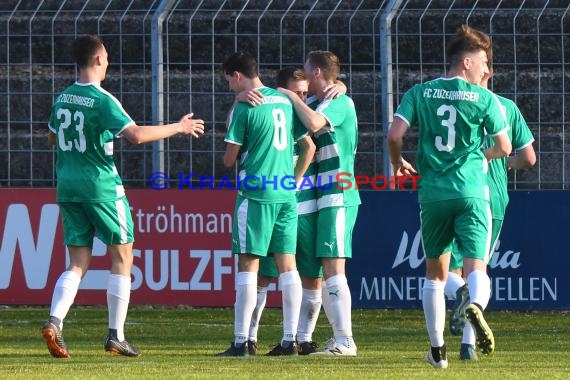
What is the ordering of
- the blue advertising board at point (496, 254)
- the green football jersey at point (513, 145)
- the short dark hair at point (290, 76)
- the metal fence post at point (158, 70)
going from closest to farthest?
the green football jersey at point (513, 145)
the short dark hair at point (290, 76)
the blue advertising board at point (496, 254)
the metal fence post at point (158, 70)

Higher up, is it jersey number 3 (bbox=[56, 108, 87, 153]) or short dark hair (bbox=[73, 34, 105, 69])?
short dark hair (bbox=[73, 34, 105, 69])

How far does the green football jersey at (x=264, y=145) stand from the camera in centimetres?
876

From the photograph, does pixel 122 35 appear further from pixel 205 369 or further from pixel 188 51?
pixel 205 369

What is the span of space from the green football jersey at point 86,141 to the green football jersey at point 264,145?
0.69 meters

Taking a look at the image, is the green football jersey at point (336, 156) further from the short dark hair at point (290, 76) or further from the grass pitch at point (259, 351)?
the grass pitch at point (259, 351)

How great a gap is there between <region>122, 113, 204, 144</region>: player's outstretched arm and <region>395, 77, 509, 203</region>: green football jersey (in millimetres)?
1503

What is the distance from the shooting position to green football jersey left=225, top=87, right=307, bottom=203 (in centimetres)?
876

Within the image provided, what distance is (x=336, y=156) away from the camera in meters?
9.15

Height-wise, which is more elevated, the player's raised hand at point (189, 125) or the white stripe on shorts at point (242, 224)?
the player's raised hand at point (189, 125)

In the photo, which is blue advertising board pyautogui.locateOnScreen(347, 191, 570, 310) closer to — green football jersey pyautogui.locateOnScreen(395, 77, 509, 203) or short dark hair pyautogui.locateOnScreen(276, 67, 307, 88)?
short dark hair pyautogui.locateOnScreen(276, 67, 307, 88)

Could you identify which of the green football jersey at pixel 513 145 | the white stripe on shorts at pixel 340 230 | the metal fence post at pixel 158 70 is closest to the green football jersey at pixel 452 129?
the green football jersey at pixel 513 145

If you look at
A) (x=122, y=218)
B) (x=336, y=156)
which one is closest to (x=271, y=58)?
(x=336, y=156)

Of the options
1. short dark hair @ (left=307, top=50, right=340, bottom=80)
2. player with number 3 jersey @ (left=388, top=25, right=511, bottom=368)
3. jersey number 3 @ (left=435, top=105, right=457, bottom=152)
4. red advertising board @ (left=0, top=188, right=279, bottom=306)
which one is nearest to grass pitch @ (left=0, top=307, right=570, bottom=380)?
red advertising board @ (left=0, top=188, right=279, bottom=306)

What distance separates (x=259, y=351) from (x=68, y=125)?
192cm
